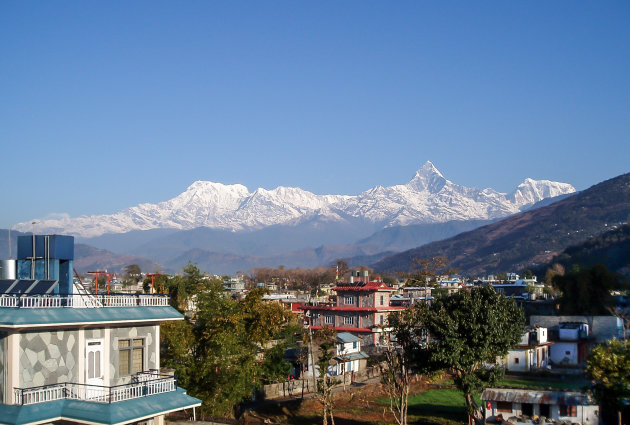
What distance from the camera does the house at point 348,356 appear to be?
163 feet

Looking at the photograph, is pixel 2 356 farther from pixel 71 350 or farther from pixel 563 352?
pixel 563 352

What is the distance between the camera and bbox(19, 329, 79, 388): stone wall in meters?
17.7

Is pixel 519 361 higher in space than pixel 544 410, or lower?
lower

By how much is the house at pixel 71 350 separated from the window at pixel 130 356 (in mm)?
30

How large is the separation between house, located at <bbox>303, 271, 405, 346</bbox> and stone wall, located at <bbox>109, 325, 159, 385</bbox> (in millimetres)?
41975

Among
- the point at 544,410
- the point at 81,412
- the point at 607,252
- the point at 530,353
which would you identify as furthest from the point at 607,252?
the point at 81,412

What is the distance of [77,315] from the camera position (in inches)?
736

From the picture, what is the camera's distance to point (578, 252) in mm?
183000

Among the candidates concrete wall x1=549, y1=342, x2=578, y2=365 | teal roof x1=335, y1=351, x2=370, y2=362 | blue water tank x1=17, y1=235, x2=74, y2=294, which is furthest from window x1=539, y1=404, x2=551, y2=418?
concrete wall x1=549, y1=342, x2=578, y2=365

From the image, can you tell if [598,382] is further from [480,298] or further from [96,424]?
[96,424]

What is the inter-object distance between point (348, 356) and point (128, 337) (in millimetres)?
32722

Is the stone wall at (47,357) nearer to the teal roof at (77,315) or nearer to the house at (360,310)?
the teal roof at (77,315)

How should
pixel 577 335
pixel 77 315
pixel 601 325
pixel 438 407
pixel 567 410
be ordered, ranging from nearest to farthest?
pixel 77 315 < pixel 567 410 < pixel 438 407 < pixel 577 335 < pixel 601 325

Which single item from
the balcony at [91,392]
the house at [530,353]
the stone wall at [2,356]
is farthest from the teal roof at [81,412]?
the house at [530,353]
